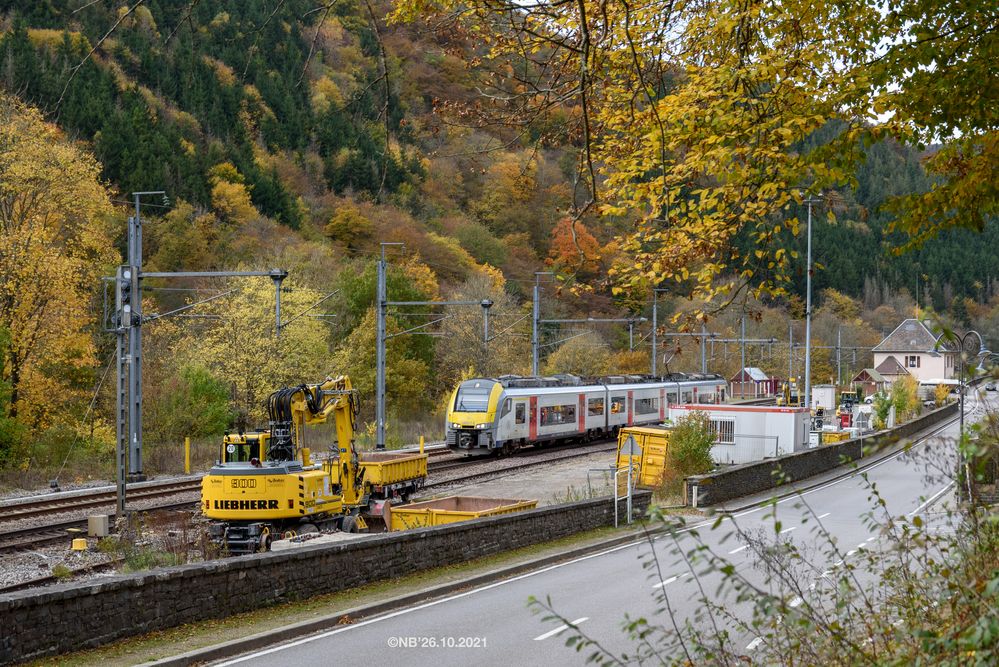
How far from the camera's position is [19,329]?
3644 centimetres

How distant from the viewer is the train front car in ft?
140

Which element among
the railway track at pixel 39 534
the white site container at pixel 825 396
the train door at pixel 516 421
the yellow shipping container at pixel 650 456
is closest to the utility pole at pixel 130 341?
the railway track at pixel 39 534

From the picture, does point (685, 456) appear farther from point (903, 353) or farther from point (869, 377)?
point (903, 353)

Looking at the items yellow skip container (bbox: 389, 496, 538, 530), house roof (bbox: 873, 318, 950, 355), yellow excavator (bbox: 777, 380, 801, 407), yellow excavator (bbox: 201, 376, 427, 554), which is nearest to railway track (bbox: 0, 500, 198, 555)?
yellow excavator (bbox: 201, 376, 427, 554)

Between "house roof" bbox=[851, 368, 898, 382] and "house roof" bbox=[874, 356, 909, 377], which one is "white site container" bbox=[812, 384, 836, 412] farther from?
"house roof" bbox=[874, 356, 909, 377]

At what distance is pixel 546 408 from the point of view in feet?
154

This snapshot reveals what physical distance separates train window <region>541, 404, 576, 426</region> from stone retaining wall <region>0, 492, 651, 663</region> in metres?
25.5

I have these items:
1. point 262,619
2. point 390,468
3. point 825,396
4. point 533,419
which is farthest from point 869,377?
point 262,619

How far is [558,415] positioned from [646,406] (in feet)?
30.9

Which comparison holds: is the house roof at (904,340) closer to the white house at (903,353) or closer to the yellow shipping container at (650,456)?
the white house at (903,353)

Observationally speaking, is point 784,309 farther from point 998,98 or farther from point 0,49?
point 998,98

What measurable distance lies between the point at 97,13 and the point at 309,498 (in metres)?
46.0

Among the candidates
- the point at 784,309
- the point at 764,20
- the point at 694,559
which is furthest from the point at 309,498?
the point at 784,309

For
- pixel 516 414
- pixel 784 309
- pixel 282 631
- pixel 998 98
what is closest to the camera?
pixel 998 98
